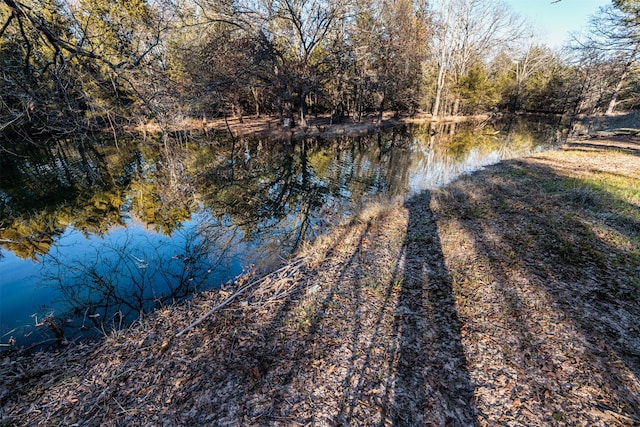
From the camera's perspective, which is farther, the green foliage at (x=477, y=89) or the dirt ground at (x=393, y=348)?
the green foliage at (x=477, y=89)

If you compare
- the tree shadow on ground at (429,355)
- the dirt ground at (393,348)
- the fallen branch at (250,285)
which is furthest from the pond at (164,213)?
the tree shadow on ground at (429,355)

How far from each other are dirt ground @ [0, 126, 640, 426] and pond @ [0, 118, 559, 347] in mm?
1498

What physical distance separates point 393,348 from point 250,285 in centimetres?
350

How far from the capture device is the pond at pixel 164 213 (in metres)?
7.05

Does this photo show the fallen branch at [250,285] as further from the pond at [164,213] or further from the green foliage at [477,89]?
the green foliage at [477,89]

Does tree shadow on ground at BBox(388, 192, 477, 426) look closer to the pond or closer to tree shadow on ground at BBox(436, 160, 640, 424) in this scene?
tree shadow on ground at BBox(436, 160, 640, 424)

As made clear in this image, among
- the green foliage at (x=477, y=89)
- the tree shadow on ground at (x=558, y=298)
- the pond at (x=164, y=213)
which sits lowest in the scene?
the pond at (x=164, y=213)

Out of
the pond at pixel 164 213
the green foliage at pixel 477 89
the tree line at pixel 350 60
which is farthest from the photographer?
the green foliage at pixel 477 89

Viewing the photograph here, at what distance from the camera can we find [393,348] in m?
4.66

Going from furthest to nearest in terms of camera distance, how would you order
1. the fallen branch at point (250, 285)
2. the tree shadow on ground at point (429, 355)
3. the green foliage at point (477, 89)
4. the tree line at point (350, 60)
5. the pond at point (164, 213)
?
the green foliage at point (477, 89) → the tree line at point (350, 60) → the pond at point (164, 213) → the fallen branch at point (250, 285) → the tree shadow on ground at point (429, 355)

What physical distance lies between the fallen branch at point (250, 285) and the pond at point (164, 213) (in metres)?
0.92

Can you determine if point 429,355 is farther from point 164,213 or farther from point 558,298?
point 164,213

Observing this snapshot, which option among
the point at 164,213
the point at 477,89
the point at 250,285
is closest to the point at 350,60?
the point at 477,89

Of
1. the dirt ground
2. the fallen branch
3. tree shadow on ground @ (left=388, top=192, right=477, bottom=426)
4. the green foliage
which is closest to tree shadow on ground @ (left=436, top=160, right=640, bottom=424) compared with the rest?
the dirt ground
